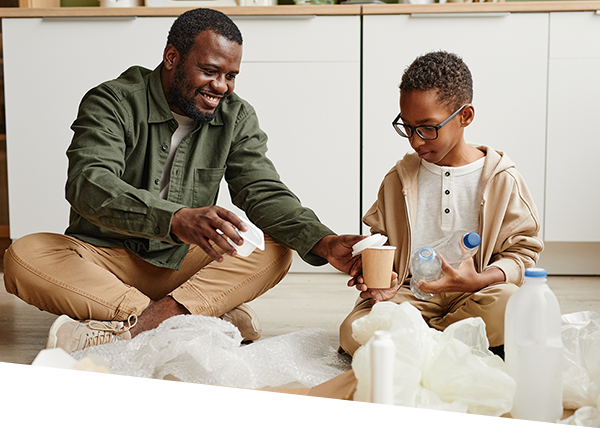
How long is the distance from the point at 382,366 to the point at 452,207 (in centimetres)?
70

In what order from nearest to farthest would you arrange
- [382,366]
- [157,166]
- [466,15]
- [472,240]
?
[382,366]
[472,240]
[157,166]
[466,15]

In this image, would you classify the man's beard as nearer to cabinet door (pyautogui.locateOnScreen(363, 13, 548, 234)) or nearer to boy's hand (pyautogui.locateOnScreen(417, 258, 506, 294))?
boy's hand (pyautogui.locateOnScreen(417, 258, 506, 294))

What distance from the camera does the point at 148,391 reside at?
35.1 inches

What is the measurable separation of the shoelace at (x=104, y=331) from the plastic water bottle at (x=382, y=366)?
29.5 inches

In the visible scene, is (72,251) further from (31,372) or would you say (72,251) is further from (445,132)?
(445,132)

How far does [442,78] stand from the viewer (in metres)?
1.29

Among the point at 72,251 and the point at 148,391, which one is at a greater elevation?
the point at 72,251

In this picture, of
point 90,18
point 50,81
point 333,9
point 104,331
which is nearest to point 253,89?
point 333,9

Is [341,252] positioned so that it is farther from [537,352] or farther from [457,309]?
[537,352]

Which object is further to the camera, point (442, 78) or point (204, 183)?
point (204, 183)

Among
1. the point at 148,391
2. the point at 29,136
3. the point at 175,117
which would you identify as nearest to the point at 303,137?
the point at 175,117

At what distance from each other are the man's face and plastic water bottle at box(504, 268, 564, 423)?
895 mm

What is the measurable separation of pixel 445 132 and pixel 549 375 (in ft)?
1.99

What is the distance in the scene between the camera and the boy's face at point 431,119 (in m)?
1.28
